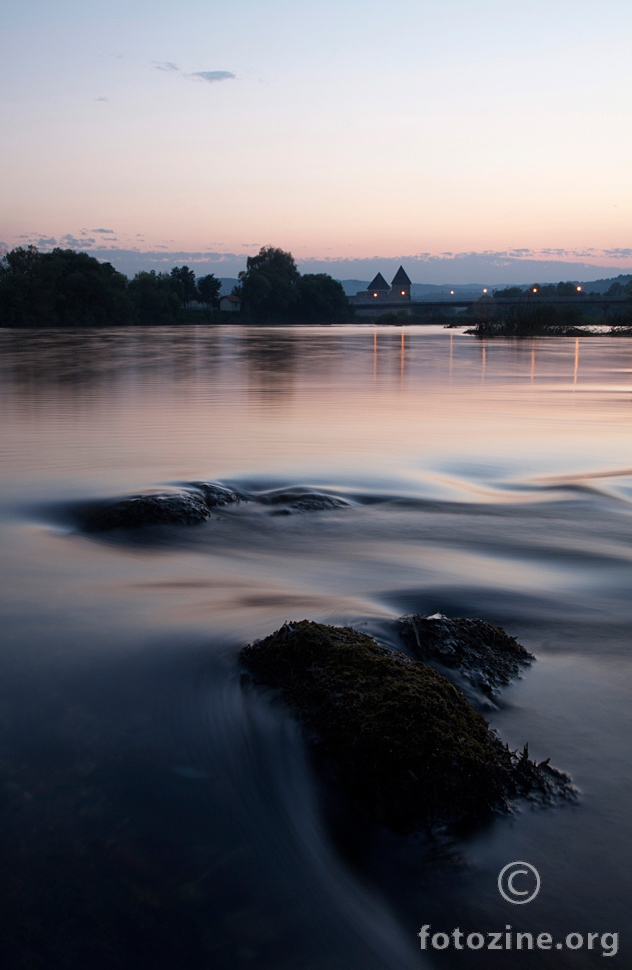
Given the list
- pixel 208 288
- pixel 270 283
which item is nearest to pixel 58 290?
pixel 270 283

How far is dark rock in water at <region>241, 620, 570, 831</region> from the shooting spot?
3.24 meters

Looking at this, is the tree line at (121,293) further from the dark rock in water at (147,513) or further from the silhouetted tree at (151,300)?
the dark rock in water at (147,513)

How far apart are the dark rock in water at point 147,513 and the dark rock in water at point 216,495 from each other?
511 millimetres

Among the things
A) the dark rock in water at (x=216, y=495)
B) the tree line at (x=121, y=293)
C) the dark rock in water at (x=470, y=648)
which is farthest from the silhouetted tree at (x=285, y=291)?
the dark rock in water at (x=470, y=648)

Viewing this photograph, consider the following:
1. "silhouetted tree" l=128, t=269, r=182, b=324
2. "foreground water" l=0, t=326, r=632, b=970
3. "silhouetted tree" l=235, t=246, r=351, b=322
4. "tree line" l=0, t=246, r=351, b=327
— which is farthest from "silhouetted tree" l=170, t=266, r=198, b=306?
"foreground water" l=0, t=326, r=632, b=970

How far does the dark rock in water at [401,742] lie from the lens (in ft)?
10.6

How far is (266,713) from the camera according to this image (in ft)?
13.4

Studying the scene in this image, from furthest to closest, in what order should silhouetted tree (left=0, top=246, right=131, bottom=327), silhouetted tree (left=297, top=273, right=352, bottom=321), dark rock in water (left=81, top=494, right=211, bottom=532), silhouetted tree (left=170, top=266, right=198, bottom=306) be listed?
silhouetted tree (left=170, top=266, right=198, bottom=306)
silhouetted tree (left=297, top=273, right=352, bottom=321)
silhouetted tree (left=0, top=246, right=131, bottom=327)
dark rock in water (left=81, top=494, right=211, bottom=532)

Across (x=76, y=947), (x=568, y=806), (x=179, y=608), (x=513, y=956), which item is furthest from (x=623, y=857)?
(x=179, y=608)

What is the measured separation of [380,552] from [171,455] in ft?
20.7

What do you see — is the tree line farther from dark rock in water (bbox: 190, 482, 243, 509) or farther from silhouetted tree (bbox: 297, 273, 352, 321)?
dark rock in water (bbox: 190, 482, 243, 509)

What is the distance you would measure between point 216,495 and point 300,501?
1071 millimetres

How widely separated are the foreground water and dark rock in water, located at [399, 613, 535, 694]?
0.13m

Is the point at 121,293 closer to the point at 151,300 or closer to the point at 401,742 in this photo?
→ the point at 151,300
